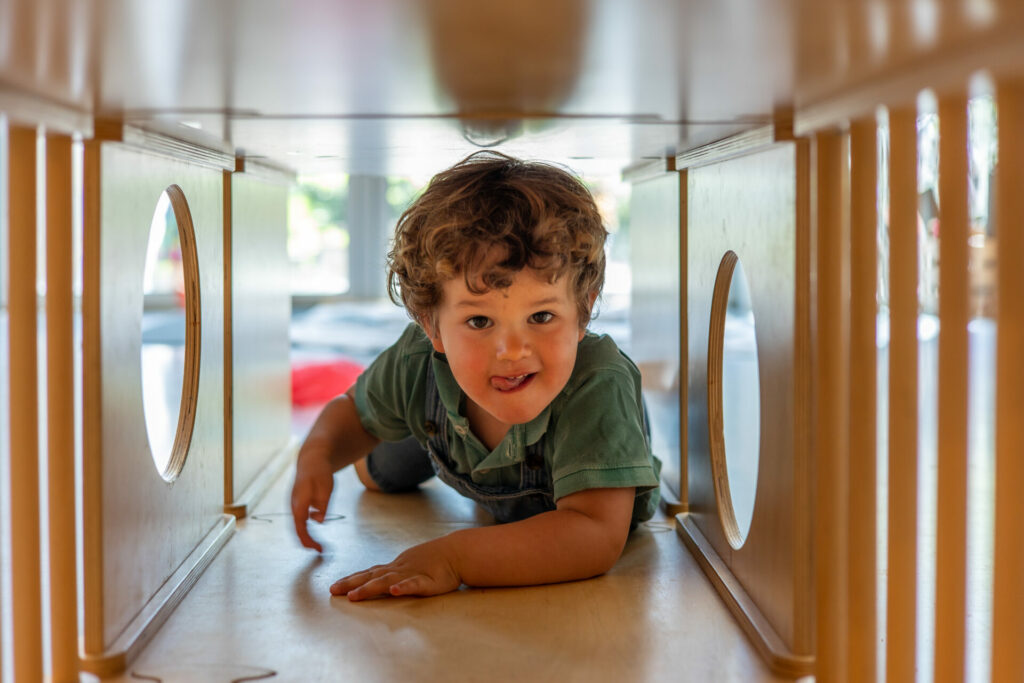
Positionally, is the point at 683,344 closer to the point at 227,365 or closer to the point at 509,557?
the point at 509,557

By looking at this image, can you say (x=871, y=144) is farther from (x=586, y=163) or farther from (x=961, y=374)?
(x=586, y=163)

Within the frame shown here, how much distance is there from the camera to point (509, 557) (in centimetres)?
83

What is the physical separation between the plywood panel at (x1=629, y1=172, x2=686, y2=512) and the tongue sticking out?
292 mm

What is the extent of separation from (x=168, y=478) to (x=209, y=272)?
257 mm

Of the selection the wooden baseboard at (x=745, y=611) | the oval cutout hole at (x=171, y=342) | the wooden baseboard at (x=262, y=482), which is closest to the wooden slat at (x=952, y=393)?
the wooden baseboard at (x=745, y=611)

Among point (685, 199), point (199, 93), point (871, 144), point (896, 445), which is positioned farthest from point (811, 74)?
point (685, 199)

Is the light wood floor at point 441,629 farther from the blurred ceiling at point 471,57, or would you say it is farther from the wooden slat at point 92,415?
the blurred ceiling at point 471,57

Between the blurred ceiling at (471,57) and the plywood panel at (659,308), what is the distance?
35cm

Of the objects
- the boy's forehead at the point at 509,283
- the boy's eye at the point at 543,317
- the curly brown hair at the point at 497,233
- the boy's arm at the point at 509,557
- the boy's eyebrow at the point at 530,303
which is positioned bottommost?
the boy's arm at the point at 509,557

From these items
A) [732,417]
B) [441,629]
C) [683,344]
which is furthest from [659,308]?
[732,417]

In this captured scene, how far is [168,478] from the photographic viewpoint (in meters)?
0.86

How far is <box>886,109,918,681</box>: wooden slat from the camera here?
593 mm

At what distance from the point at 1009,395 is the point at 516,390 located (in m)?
0.43

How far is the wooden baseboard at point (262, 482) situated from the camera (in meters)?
1.08
